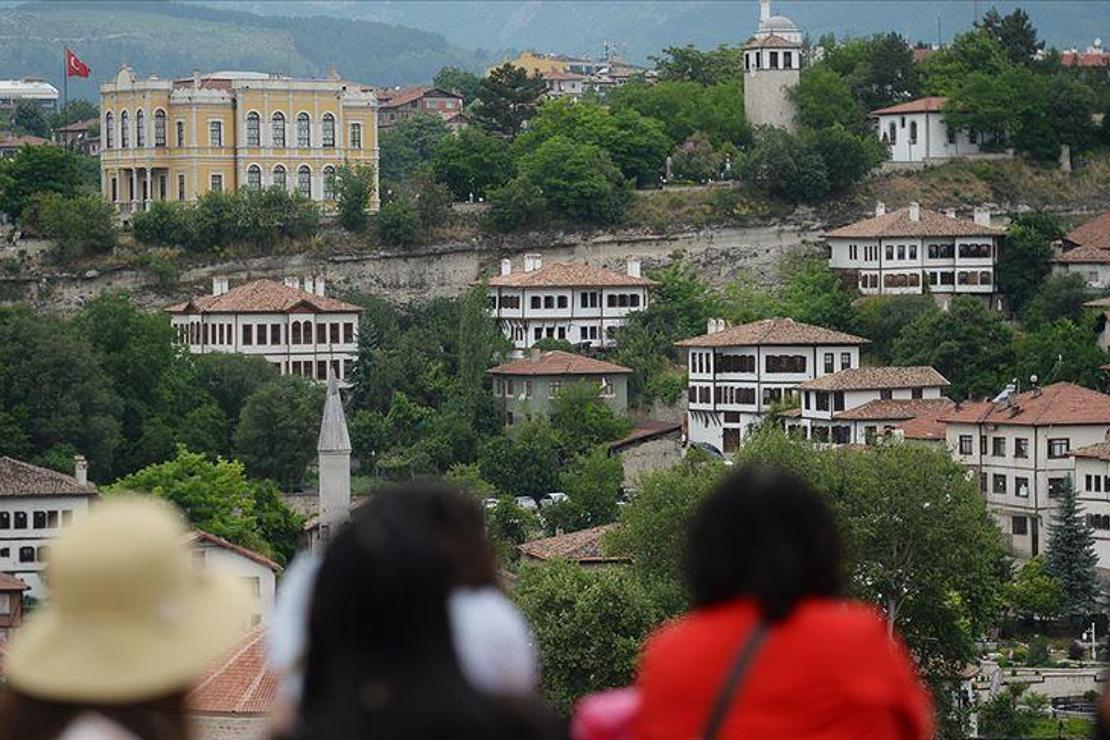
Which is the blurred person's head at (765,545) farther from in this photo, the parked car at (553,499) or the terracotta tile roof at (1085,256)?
the terracotta tile roof at (1085,256)

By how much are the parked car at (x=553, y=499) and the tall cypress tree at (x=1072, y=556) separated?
32.6 ft

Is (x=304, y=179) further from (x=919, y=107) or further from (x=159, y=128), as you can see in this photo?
(x=919, y=107)

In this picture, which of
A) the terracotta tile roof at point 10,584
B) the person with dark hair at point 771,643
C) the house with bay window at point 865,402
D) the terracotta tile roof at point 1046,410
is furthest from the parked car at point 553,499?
the person with dark hair at point 771,643

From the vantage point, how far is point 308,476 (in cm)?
6988

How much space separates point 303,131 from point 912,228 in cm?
1642

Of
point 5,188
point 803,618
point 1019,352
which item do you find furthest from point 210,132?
point 803,618

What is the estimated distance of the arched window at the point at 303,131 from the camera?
86.0 meters

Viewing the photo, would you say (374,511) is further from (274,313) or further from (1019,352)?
(274,313)

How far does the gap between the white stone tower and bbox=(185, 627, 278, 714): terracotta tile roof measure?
52.1 m

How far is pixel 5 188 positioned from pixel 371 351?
11.6 m

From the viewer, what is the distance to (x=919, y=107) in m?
86.8

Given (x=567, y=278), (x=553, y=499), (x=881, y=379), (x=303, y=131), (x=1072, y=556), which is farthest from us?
(x=303, y=131)

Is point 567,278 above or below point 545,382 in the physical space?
above

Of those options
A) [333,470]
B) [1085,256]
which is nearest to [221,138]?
[1085,256]
